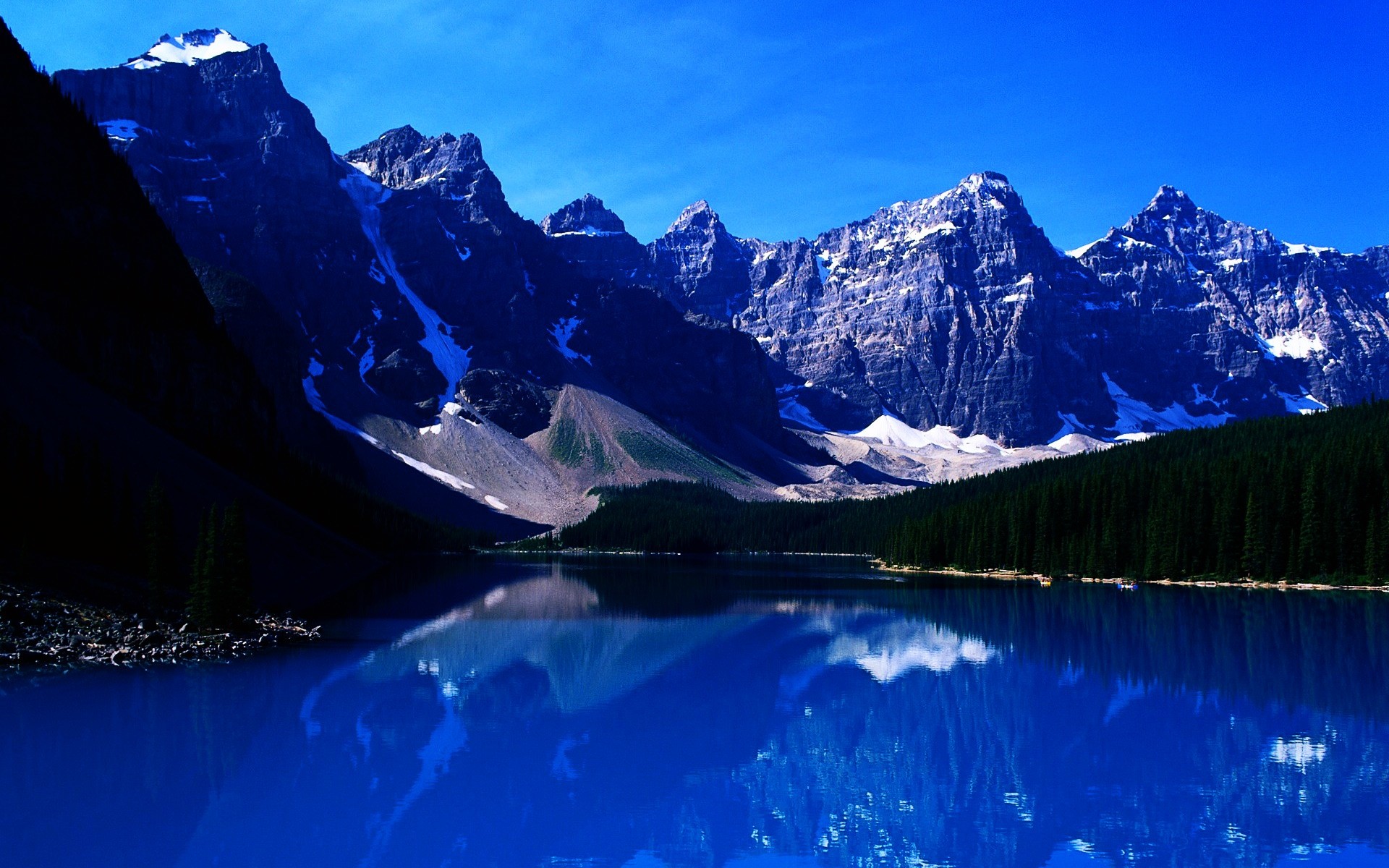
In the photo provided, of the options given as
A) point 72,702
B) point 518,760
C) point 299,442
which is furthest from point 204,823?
point 299,442

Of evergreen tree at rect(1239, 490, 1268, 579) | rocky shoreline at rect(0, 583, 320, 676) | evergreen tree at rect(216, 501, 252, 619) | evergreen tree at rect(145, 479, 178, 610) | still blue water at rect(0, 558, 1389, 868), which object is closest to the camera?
still blue water at rect(0, 558, 1389, 868)

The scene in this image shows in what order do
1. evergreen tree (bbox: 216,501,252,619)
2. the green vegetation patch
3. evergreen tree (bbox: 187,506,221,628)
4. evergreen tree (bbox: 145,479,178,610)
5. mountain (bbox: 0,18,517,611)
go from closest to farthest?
evergreen tree (bbox: 187,506,221,628), evergreen tree (bbox: 145,479,178,610), evergreen tree (bbox: 216,501,252,619), mountain (bbox: 0,18,517,611), the green vegetation patch

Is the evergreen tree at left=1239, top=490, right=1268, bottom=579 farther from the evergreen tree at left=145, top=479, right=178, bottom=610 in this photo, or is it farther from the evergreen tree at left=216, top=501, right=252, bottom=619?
the evergreen tree at left=145, top=479, right=178, bottom=610

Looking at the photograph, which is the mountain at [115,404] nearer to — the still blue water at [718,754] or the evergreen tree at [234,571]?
the evergreen tree at [234,571]

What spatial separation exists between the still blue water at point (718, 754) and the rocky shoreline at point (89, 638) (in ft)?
6.79

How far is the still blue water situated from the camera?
19891 millimetres

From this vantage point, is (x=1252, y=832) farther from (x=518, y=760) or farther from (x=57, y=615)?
(x=57, y=615)

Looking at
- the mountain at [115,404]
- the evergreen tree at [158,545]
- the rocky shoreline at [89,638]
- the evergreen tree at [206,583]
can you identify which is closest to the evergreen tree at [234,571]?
the evergreen tree at [206,583]

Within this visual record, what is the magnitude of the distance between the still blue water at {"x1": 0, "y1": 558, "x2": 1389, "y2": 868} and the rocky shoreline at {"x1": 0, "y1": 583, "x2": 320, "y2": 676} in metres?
2.07

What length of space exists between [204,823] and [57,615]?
2402 centimetres

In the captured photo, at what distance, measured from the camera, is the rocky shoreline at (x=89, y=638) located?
37.1m

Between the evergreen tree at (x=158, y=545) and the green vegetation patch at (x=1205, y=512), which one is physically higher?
the green vegetation patch at (x=1205, y=512)

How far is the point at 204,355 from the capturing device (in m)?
108

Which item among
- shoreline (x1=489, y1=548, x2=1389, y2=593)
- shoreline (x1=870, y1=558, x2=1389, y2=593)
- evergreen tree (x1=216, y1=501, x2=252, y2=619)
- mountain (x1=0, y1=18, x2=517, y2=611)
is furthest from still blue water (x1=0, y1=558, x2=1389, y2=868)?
shoreline (x1=489, y1=548, x2=1389, y2=593)
